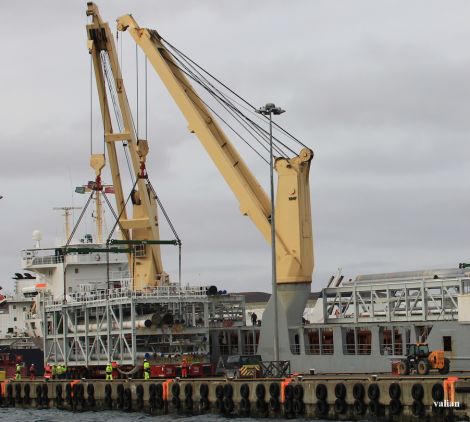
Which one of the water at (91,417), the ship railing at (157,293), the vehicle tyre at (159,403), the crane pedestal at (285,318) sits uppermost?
the ship railing at (157,293)

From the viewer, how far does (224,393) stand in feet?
177

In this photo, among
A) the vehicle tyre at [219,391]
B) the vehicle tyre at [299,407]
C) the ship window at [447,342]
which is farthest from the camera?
the ship window at [447,342]

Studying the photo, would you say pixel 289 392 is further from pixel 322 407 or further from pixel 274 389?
pixel 322 407

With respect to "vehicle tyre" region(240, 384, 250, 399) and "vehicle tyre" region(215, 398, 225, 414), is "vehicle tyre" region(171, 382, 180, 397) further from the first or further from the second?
"vehicle tyre" region(240, 384, 250, 399)

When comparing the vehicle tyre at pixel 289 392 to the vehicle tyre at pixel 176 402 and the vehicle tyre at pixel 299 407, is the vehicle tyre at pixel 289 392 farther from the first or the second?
the vehicle tyre at pixel 176 402

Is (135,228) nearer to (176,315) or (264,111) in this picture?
(176,315)

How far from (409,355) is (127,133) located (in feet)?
111

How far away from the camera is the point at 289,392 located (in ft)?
165

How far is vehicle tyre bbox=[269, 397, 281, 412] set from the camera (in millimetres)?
50812

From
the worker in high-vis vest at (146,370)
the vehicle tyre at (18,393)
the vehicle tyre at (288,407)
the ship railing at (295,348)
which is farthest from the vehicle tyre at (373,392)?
the vehicle tyre at (18,393)

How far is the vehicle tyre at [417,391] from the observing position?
144 ft

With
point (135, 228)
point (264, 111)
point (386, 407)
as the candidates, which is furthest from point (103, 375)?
point (386, 407)

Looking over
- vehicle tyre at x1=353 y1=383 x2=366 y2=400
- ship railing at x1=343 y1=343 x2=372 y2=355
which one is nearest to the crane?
ship railing at x1=343 y1=343 x2=372 y2=355

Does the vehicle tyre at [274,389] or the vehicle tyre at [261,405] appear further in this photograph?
the vehicle tyre at [261,405]
